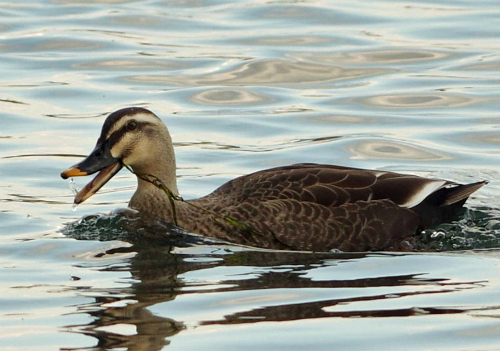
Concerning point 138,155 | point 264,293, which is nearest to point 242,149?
point 138,155

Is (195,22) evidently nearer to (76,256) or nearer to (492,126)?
(492,126)

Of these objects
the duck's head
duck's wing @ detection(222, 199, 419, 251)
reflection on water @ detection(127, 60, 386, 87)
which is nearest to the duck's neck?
the duck's head

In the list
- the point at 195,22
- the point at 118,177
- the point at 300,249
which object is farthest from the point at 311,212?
the point at 195,22

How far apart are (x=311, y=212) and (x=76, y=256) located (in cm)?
200

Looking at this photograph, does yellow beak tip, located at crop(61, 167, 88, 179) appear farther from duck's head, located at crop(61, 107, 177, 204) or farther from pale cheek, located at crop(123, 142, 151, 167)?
pale cheek, located at crop(123, 142, 151, 167)

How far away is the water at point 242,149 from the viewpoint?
27.9 feet

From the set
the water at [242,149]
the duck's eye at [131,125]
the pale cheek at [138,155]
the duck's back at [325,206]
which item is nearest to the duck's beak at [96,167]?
the pale cheek at [138,155]

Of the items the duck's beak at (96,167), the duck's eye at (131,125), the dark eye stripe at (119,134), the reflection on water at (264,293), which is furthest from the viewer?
the duck's eye at (131,125)

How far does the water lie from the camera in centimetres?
851

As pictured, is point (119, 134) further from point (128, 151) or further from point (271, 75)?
point (271, 75)

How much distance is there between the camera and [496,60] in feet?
62.9

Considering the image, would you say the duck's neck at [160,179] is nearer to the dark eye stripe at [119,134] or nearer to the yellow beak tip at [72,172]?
the dark eye stripe at [119,134]

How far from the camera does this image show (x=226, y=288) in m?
→ 9.33

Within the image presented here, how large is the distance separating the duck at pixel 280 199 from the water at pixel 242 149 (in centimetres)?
23
